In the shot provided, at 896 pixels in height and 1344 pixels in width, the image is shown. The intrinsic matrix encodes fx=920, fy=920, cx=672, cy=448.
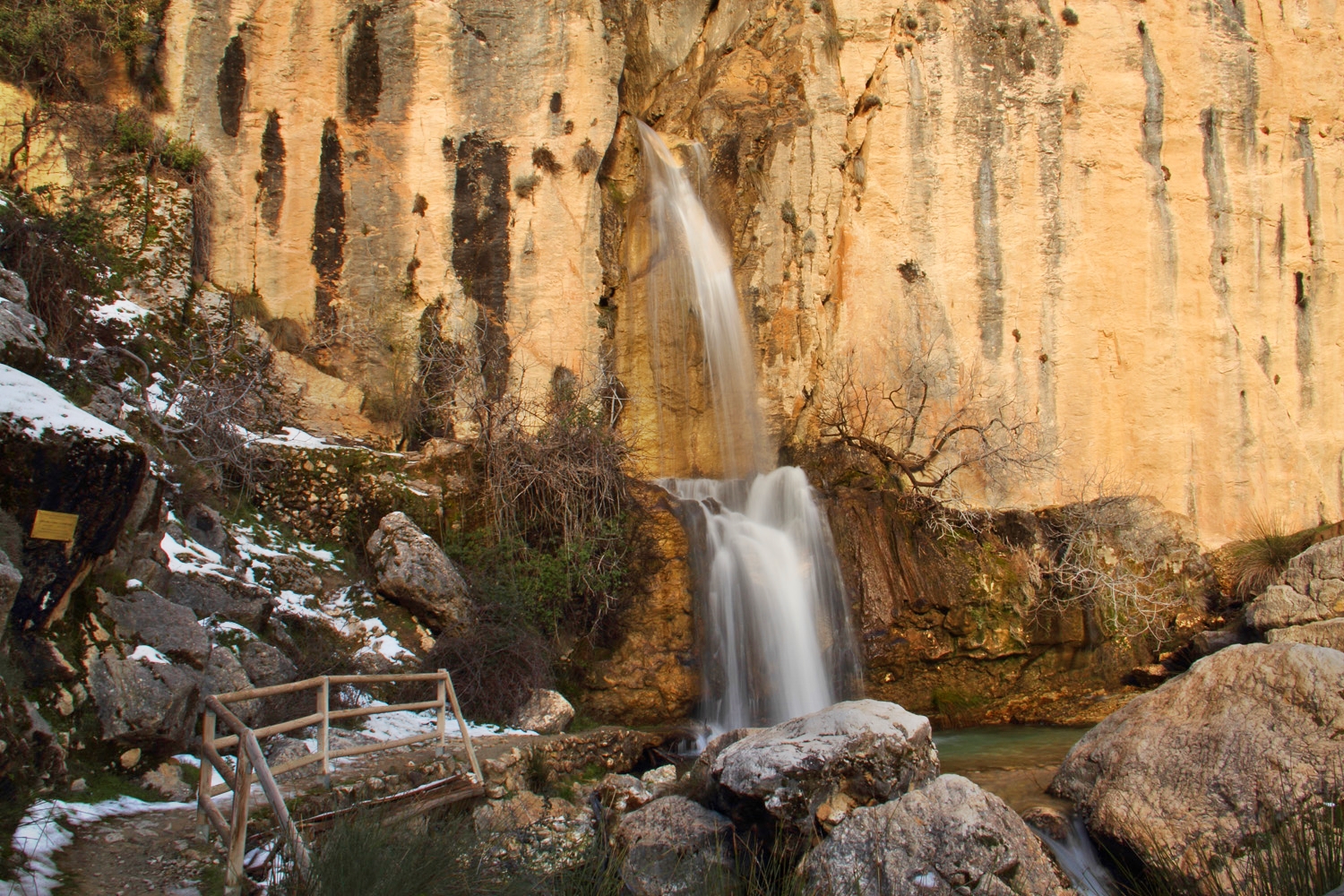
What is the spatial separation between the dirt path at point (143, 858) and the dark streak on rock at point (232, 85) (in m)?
12.0

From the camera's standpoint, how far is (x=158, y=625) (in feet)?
20.5

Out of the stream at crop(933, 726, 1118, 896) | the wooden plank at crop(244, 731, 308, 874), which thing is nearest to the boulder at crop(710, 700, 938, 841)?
the stream at crop(933, 726, 1118, 896)

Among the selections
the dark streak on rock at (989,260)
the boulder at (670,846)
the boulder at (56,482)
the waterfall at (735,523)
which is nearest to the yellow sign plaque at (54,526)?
the boulder at (56,482)

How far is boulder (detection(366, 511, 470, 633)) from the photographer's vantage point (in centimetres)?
934

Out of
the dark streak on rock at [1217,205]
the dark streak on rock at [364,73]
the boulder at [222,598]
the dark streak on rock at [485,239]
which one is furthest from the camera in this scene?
the dark streak on rock at [1217,205]

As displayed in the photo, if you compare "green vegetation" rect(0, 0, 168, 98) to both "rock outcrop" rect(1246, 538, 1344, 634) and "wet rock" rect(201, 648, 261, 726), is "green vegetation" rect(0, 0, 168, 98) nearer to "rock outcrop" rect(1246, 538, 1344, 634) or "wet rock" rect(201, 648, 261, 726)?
"wet rock" rect(201, 648, 261, 726)

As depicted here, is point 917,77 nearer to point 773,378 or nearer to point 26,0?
point 773,378

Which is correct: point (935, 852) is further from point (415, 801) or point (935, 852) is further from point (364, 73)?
point (364, 73)

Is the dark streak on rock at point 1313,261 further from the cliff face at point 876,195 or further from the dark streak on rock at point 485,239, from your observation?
the dark streak on rock at point 485,239

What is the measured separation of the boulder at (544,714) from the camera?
847 centimetres

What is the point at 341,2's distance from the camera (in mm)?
14742

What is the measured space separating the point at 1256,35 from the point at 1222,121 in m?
1.79

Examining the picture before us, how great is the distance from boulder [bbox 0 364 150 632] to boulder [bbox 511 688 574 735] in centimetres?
399

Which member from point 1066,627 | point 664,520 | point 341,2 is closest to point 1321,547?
point 1066,627
